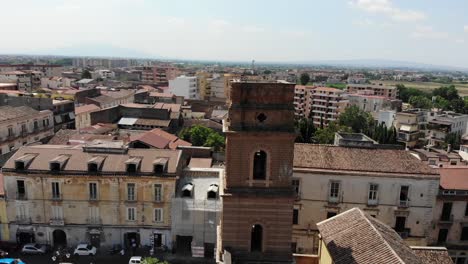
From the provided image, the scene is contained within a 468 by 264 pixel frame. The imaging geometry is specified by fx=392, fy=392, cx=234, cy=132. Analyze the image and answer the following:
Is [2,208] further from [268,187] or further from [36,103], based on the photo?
[36,103]

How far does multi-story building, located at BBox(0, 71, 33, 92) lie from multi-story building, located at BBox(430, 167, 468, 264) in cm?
12694

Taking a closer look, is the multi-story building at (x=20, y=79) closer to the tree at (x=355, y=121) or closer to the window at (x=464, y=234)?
the tree at (x=355, y=121)

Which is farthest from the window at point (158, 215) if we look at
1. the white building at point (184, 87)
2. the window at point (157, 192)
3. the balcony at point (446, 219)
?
the white building at point (184, 87)

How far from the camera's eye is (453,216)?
112ft

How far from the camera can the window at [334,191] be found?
107ft

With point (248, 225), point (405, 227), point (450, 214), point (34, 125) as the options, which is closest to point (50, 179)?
point (248, 225)

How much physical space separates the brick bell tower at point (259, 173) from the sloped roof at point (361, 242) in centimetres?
349

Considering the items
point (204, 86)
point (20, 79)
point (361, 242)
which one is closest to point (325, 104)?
point (204, 86)

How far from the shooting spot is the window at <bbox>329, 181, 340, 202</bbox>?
32.6m

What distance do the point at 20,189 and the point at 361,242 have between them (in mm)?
30162

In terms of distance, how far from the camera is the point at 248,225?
787 inches

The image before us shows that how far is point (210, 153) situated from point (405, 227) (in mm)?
23015

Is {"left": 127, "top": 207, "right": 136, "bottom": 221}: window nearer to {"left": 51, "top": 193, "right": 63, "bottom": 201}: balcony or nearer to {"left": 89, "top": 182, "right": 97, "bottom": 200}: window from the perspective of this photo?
{"left": 89, "top": 182, "right": 97, "bottom": 200}: window

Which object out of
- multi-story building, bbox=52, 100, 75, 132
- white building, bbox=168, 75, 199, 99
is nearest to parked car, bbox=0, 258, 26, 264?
multi-story building, bbox=52, 100, 75, 132
